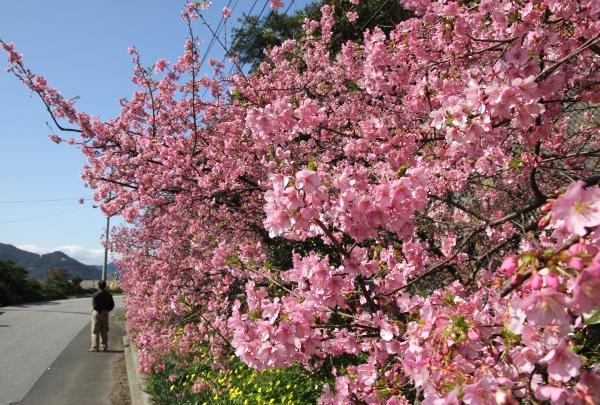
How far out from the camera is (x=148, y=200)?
6.86 m

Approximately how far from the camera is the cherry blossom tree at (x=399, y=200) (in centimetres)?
146

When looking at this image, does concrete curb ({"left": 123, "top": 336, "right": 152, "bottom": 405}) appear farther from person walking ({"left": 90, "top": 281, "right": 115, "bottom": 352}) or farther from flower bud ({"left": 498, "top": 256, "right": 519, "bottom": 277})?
flower bud ({"left": 498, "top": 256, "right": 519, "bottom": 277})

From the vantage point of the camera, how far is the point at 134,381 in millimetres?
7496

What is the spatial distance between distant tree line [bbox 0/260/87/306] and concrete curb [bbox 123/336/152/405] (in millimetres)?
16704

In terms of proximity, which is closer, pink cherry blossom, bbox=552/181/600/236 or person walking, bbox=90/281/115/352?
pink cherry blossom, bbox=552/181/600/236

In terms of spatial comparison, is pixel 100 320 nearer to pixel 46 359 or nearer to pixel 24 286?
pixel 46 359

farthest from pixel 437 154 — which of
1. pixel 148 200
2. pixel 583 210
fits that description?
pixel 148 200

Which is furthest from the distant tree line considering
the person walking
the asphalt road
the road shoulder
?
the road shoulder

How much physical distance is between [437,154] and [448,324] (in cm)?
244

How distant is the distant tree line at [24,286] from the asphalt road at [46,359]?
8972mm

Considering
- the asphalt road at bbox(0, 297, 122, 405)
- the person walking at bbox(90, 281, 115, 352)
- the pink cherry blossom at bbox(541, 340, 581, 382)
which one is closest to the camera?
the pink cherry blossom at bbox(541, 340, 581, 382)

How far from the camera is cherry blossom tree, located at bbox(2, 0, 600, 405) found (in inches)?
57.6

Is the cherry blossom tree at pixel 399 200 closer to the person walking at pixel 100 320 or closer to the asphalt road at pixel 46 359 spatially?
the asphalt road at pixel 46 359

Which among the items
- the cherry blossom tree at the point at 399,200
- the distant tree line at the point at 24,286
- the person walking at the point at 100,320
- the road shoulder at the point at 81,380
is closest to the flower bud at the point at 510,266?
the cherry blossom tree at the point at 399,200
